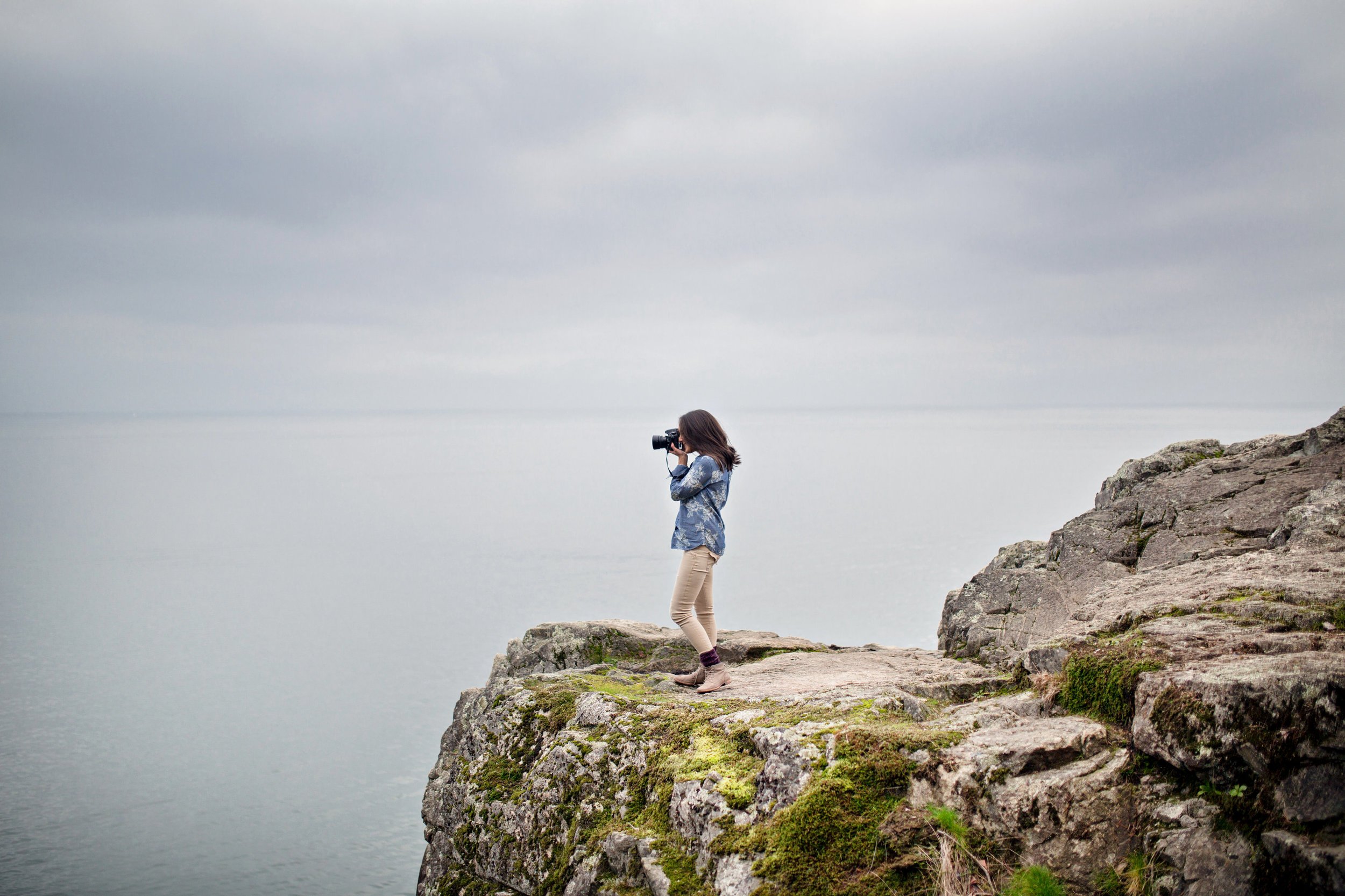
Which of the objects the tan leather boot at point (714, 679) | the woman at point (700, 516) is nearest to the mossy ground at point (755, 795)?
the tan leather boot at point (714, 679)

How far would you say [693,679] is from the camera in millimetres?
11180

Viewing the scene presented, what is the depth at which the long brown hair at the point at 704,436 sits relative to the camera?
35.2ft

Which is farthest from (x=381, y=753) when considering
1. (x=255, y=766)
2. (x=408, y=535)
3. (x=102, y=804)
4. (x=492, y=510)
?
(x=492, y=510)

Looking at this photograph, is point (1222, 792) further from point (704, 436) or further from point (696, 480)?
point (704, 436)

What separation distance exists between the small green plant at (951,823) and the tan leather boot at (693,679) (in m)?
5.23

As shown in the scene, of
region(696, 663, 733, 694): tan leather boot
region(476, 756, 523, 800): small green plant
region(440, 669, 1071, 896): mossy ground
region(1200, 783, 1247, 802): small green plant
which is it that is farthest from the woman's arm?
region(1200, 783, 1247, 802): small green plant

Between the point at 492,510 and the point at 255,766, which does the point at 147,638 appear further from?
the point at 492,510

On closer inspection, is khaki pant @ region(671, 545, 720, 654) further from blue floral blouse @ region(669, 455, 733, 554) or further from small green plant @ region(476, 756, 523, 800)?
small green plant @ region(476, 756, 523, 800)

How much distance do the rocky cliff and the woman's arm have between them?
103 inches

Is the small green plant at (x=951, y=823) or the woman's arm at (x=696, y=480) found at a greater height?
the woman's arm at (x=696, y=480)

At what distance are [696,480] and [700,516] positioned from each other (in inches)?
19.4

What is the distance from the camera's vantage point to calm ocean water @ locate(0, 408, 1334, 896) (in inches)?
1357

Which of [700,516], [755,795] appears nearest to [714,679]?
[700,516]

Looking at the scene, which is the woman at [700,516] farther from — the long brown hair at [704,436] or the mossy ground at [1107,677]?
the mossy ground at [1107,677]
